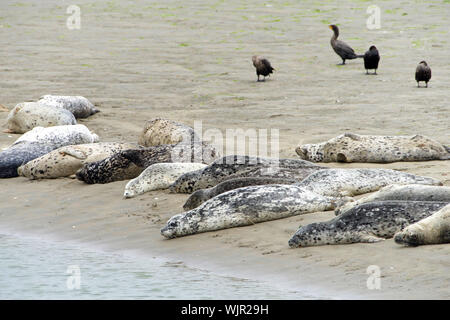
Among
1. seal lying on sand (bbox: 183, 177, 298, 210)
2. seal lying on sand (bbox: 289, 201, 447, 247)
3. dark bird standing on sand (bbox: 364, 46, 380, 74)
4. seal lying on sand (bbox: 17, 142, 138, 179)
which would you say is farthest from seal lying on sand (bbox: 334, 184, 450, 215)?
dark bird standing on sand (bbox: 364, 46, 380, 74)

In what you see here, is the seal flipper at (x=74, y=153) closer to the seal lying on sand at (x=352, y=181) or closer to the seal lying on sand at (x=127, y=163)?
the seal lying on sand at (x=127, y=163)

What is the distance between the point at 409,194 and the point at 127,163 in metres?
3.71

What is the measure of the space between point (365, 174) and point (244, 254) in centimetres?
205

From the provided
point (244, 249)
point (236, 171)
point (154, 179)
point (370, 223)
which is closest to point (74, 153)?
point (154, 179)

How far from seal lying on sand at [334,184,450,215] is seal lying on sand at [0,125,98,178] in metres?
4.69

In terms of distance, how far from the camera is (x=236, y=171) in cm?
897

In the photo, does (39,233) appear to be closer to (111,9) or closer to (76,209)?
(76,209)

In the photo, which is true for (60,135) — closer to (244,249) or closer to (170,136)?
(170,136)

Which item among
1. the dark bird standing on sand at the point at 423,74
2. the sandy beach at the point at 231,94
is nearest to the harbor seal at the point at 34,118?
the sandy beach at the point at 231,94

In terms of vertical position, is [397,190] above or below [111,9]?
below

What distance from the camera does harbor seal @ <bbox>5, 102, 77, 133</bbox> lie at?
1269 cm

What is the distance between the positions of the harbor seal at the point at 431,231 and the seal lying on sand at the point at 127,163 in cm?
411

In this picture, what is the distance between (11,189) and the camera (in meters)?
9.96
